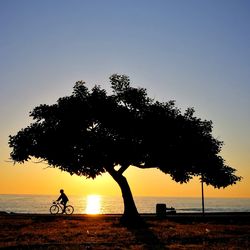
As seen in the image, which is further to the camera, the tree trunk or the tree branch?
the tree branch

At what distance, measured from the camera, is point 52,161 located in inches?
1535

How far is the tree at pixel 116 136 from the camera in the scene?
3759 cm

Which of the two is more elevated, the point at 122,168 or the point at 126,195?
the point at 122,168

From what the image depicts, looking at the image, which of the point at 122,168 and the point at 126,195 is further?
the point at 122,168

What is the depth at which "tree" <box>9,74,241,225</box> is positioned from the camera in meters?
37.6

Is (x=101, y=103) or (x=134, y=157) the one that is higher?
(x=101, y=103)

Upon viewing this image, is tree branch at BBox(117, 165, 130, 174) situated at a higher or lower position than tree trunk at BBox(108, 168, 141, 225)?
higher

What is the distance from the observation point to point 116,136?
1511 inches

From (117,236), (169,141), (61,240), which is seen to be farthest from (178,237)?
(169,141)

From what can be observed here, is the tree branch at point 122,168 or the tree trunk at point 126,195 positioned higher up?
the tree branch at point 122,168

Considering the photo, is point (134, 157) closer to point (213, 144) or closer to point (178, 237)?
point (213, 144)

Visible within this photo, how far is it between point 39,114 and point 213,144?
16.1 metres

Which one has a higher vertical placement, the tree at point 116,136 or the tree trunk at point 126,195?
the tree at point 116,136

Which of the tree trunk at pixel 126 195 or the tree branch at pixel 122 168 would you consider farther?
the tree branch at pixel 122 168
